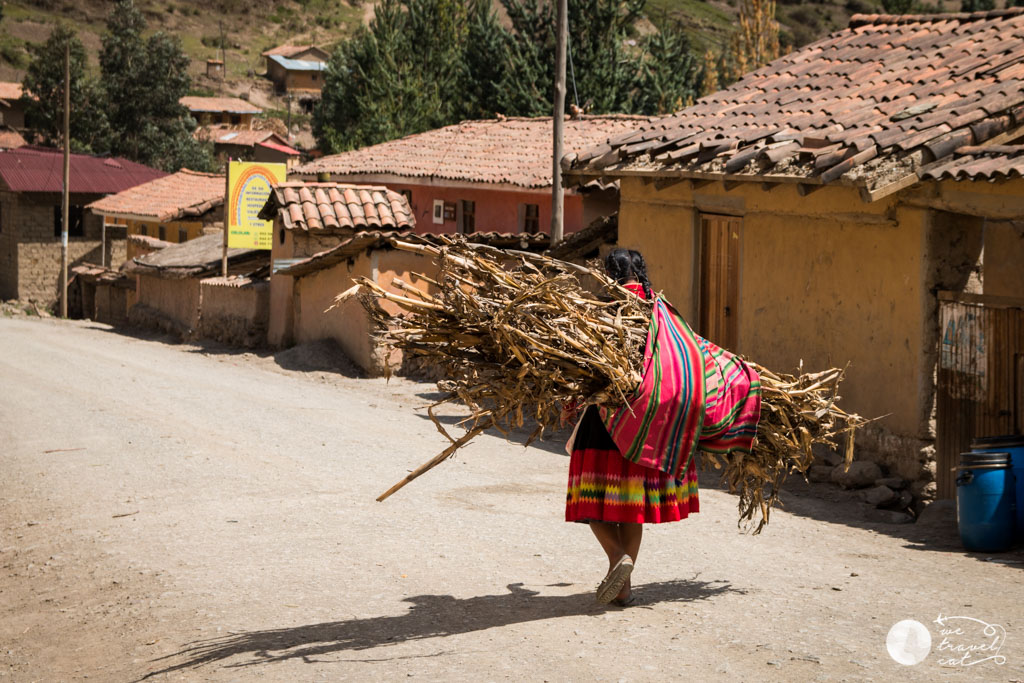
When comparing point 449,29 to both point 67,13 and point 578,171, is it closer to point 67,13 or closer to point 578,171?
point 578,171

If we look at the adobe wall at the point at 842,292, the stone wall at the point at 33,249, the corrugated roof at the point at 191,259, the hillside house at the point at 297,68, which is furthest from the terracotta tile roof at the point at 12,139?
the adobe wall at the point at 842,292

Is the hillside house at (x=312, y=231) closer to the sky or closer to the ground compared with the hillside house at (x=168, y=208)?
closer to the ground

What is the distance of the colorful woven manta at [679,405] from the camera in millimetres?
5207

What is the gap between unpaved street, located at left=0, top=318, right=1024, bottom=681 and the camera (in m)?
4.90

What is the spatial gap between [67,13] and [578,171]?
9138cm

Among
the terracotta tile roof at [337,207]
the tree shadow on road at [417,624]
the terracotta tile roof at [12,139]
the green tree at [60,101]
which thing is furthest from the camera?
the terracotta tile roof at [12,139]

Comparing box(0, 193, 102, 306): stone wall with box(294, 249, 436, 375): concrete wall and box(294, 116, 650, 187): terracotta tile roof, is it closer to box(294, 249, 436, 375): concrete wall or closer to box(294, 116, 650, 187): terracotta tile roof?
box(294, 116, 650, 187): terracotta tile roof

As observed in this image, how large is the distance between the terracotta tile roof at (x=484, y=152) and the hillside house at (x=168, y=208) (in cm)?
348

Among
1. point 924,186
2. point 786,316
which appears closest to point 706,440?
point 924,186

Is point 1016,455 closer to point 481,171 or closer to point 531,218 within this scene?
point 531,218

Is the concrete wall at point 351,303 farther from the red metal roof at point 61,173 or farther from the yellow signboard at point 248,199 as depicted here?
the red metal roof at point 61,173

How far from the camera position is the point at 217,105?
70.4 meters

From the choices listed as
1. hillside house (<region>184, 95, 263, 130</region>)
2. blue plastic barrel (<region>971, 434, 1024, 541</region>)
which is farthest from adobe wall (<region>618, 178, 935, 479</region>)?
hillside house (<region>184, 95, 263, 130</region>)

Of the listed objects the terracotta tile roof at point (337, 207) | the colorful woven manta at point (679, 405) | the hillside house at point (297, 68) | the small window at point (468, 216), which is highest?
the hillside house at point (297, 68)
